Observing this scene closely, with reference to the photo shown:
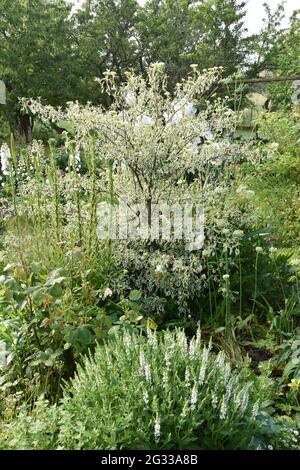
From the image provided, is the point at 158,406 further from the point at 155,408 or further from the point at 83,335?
the point at 83,335

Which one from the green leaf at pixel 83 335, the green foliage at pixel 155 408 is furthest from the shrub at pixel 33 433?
the green leaf at pixel 83 335

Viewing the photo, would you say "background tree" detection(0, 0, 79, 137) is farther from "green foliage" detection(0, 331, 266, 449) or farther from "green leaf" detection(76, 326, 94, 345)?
"green foliage" detection(0, 331, 266, 449)

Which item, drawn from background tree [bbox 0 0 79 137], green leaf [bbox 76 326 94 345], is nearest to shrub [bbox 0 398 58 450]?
green leaf [bbox 76 326 94 345]

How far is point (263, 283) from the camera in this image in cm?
304

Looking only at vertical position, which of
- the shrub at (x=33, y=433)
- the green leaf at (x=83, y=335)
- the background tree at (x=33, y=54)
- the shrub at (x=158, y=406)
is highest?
the background tree at (x=33, y=54)

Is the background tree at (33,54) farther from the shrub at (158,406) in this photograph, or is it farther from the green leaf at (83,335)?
the shrub at (158,406)

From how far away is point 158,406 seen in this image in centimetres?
163

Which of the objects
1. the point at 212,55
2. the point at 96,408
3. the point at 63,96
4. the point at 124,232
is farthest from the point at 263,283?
the point at 212,55

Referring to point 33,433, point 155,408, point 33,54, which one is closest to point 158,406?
point 155,408

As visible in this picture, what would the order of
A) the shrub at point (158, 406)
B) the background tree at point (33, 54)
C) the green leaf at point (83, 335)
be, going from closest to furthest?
1. the shrub at point (158, 406)
2. the green leaf at point (83, 335)
3. the background tree at point (33, 54)

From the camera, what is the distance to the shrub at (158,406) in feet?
5.12
